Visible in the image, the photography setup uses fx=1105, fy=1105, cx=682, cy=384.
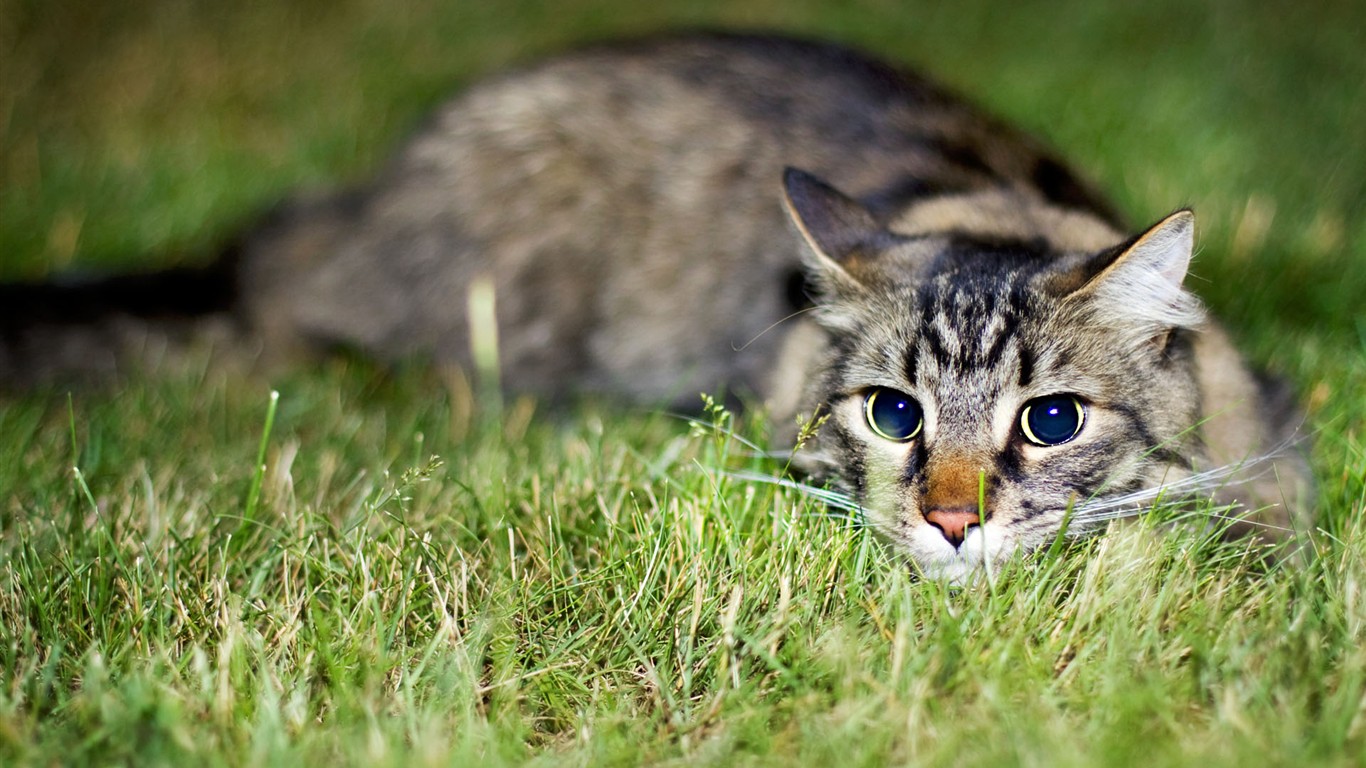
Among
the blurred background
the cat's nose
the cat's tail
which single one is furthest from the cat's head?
the cat's tail

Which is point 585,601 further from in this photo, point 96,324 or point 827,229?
point 96,324

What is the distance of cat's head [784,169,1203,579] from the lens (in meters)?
1.84

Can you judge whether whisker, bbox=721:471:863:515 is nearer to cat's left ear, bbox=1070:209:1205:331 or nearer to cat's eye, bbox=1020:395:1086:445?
cat's eye, bbox=1020:395:1086:445

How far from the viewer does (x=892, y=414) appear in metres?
2.03

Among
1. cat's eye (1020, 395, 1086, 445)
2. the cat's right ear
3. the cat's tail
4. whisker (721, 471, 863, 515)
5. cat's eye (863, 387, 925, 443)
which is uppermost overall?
the cat's right ear

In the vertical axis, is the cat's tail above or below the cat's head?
below

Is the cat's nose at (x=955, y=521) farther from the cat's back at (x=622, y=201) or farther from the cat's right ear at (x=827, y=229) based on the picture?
the cat's back at (x=622, y=201)

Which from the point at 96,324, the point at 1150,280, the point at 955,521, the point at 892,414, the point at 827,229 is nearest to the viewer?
the point at 955,521

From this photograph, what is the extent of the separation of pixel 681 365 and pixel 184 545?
144 cm

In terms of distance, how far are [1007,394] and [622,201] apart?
1.51m

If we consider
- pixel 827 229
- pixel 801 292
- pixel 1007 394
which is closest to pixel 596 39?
pixel 801 292

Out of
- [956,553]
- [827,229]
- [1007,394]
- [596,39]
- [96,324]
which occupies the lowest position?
[96,324]

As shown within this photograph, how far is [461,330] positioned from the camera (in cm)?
321

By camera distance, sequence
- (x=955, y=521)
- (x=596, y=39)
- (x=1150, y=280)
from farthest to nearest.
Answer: (x=596, y=39) → (x=1150, y=280) → (x=955, y=521)
